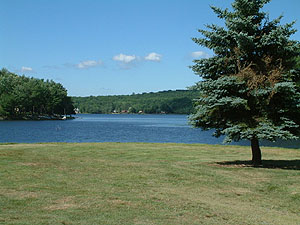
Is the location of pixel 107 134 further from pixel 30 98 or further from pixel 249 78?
pixel 30 98

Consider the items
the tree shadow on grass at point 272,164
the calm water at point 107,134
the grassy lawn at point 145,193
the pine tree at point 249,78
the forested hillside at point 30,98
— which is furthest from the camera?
the forested hillside at point 30,98

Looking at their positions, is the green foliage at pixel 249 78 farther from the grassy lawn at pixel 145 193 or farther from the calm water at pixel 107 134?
the calm water at pixel 107 134

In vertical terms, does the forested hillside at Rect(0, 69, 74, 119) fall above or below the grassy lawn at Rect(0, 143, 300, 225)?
above

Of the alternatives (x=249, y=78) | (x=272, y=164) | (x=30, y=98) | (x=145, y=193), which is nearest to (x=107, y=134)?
(x=272, y=164)

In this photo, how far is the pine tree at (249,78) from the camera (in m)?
16.9

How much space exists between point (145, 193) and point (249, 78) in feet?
28.2

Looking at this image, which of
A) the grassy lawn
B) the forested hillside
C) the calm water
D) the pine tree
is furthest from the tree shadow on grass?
the forested hillside

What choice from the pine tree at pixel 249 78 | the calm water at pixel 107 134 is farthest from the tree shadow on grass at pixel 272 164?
the calm water at pixel 107 134

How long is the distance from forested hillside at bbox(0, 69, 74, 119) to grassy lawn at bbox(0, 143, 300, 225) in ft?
353

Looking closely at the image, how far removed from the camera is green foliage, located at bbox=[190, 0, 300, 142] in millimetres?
16922

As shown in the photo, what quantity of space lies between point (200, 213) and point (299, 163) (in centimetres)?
1297

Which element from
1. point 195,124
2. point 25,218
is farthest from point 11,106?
point 25,218

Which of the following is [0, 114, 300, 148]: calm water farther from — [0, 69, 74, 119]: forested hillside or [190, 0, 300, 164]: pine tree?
[0, 69, 74, 119]: forested hillside

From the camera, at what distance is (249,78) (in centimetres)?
1730
